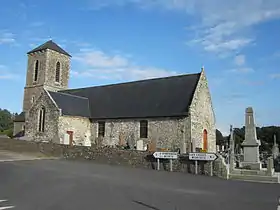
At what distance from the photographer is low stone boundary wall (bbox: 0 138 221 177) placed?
709 inches

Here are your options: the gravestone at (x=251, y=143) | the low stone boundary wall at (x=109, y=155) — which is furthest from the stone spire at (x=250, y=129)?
the low stone boundary wall at (x=109, y=155)

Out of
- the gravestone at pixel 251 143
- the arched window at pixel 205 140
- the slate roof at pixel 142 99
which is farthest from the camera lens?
the arched window at pixel 205 140

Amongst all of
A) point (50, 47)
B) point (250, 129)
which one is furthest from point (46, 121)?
point (250, 129)

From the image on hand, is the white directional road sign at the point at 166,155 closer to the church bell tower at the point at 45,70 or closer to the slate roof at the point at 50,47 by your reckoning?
the church bell tower at the point at 45,70

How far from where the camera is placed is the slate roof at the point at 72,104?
107ft

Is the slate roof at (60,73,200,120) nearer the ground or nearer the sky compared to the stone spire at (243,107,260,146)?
nearer the sky

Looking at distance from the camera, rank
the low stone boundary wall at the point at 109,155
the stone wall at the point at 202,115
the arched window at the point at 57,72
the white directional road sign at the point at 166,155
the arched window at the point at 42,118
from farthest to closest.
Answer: the arched window at the point at 57,72 → the arched window at the point at 42,118 → the stone wall at the point at 202,115 → the white directional road sign at the point at 166,155 → the low stone boundary wall at the point at 109,155

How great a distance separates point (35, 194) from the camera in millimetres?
8969

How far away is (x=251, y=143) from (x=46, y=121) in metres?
21.2

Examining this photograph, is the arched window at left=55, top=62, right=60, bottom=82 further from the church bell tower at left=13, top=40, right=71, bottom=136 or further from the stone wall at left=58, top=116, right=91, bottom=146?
the stone wall at left=58, top=116, right=91, bottom=146

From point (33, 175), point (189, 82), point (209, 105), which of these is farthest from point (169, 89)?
point (33, 175)

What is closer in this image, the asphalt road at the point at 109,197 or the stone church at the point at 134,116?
the asphalt road at the point at 109,197

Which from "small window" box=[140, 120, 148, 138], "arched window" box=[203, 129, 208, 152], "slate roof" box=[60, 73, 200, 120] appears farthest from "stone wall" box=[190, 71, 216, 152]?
"small window" box=[140, 120, 148, 138]

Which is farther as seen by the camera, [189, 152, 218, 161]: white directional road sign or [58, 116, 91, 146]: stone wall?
[58, 116, 91, 146]: stone wall
